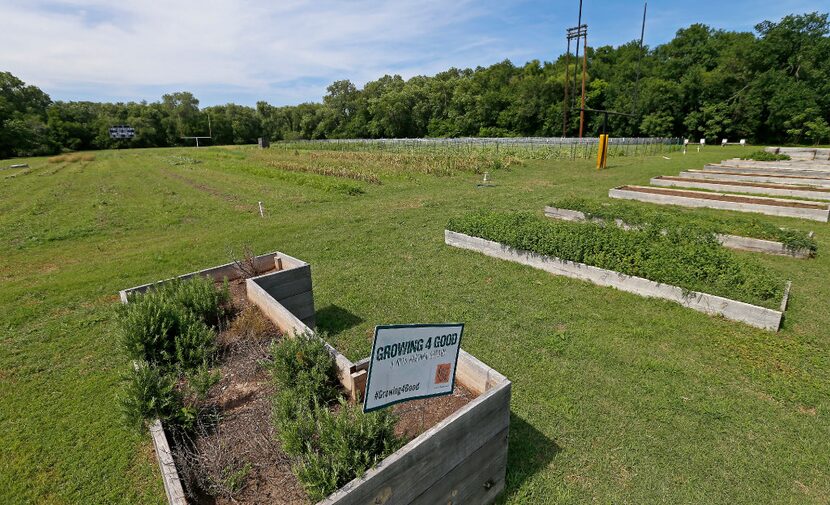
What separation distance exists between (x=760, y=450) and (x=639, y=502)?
1.42 meters

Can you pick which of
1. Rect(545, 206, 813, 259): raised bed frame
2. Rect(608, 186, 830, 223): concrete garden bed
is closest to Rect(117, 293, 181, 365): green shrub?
Rect(545, 206, 813, 259): raised bed frame

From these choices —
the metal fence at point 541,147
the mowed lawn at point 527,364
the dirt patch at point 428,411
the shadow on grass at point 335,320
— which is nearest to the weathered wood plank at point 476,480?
the mowed lawn at point 527,364

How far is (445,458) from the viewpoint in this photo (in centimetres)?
259

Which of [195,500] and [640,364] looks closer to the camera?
[195,500]

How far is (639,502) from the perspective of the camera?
301 cm

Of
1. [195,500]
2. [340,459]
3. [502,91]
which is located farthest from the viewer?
[502,91]

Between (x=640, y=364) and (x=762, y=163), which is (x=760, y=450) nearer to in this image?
(x=640, y=364)

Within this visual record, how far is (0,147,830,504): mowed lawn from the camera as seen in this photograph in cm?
326

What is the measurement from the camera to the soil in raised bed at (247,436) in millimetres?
2559

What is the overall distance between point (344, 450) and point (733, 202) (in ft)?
48.5

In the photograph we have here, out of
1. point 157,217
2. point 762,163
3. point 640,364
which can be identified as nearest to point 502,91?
point 762,163

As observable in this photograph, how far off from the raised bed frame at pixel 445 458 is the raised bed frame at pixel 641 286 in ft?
14.5

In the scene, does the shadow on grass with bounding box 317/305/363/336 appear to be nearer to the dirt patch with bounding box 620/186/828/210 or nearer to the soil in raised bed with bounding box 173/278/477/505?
the soil in raised bed with bounding box 173/278/477/505

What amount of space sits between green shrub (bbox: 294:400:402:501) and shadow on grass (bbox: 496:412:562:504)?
1360mm
